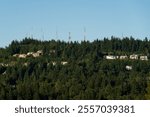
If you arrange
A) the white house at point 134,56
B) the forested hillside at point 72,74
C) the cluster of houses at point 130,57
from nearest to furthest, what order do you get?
the forested hillside at point 72,74
the cluster of houses at point 130,57
the white house at point 134,56

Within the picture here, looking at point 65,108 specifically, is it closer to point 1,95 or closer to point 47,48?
point 1,95

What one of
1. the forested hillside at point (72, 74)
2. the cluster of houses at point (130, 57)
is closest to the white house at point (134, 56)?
the cluster of houses at point (130, 57)

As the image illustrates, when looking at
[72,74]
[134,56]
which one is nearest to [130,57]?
[134,56]

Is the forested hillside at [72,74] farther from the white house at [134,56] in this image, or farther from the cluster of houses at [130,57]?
the white house at [134,56]

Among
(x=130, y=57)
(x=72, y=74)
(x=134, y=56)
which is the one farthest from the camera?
(x=134, y=56)

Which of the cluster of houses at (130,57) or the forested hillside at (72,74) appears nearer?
the forested hillside at (72,74)

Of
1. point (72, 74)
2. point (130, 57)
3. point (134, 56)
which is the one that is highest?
point (134, 56)

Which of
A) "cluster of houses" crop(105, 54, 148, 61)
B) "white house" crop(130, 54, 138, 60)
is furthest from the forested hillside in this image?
"white house" crop(130, 54, 138, 60)

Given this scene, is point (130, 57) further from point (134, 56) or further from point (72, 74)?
point (72, 74)

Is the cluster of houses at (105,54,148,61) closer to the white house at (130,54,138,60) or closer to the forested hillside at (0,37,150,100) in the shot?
the white house at (130,54,138,60)

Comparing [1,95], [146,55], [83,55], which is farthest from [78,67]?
[1,95]
